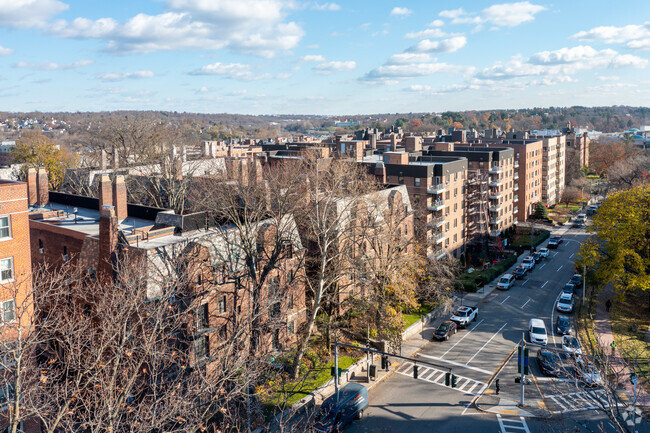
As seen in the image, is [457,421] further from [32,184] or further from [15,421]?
[32,184]

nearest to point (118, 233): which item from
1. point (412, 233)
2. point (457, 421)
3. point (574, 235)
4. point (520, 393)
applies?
point (457, 421)

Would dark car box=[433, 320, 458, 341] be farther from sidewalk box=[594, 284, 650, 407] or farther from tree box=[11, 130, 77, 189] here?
tree box=[11, 130, 77, 189]

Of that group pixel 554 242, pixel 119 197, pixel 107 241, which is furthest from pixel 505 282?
pixel 107 241

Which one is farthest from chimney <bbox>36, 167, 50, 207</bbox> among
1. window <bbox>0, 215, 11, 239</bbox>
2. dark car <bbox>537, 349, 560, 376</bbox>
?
dark car <bbox>537, 349, 560, 376</bbox>

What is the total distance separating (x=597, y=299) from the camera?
2158 inches

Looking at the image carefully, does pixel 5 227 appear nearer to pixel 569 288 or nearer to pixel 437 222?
pixel 437 222

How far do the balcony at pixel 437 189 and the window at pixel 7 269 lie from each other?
4593 centimetres

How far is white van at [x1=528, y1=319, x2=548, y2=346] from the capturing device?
1668 inches

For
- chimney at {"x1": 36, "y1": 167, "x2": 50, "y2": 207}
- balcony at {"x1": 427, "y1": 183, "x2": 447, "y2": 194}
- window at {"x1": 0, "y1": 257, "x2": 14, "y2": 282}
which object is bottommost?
window at {"x1": 0, "y1": 257, "x2": 14, "y2": 282}

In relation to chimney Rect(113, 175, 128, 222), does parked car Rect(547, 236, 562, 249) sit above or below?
below

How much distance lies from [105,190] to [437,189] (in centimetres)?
3969

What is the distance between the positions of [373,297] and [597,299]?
98.5 ft

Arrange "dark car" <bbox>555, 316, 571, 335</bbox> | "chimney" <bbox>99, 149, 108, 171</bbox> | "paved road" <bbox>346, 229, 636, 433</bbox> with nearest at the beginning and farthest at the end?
"paved road" <bbox>346, 229, 636, 433</bbox> → "dark car" <bbox>555, 316, 571, 335</bbox> → "chimney" <bbox>99, 149, 108, 171</bbox>

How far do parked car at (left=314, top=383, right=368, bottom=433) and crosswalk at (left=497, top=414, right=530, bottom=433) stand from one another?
322 inches
